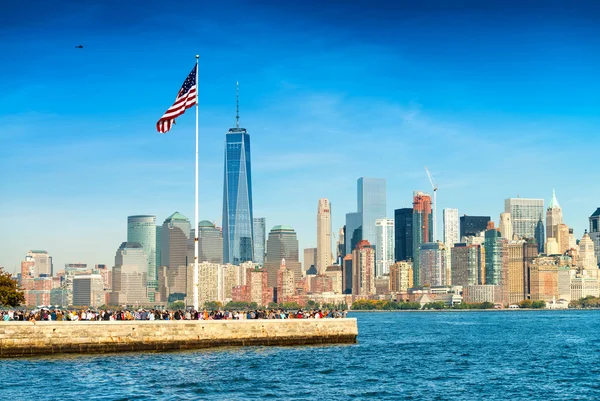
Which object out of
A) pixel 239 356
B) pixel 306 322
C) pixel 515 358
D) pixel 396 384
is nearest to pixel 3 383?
pixel 239 356

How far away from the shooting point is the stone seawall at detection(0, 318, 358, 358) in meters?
66.3

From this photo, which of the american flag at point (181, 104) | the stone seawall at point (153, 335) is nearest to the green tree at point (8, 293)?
the stone seawall at point (153, 335)

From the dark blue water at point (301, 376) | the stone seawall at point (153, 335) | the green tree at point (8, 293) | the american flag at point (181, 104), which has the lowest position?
the dark blue water at point (301, 376)

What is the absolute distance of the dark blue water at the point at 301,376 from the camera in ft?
173

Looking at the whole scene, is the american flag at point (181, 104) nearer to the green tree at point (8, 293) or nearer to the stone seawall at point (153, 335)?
the stone seawall at point (153, 335)

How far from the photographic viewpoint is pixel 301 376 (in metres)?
59.3

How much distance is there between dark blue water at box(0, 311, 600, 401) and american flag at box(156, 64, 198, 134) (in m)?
17.3

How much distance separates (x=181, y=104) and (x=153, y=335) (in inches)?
700

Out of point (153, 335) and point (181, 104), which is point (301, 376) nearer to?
point (153, 335)

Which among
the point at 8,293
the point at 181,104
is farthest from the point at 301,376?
the point at 8,293

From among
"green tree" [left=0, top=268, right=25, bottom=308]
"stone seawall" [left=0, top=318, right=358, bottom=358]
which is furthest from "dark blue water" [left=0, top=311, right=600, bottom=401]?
"green tree" [left=0, top=268, right=25, bottom=308]

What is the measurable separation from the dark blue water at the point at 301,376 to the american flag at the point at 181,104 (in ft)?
56.7

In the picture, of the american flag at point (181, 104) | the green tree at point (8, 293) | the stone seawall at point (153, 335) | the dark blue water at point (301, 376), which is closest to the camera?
the dark blue water at point (301, 376)

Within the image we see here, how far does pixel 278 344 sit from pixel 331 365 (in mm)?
11740
